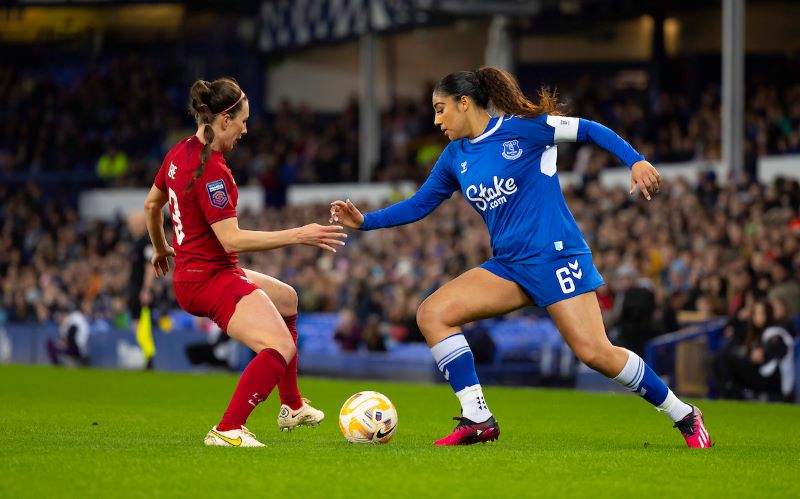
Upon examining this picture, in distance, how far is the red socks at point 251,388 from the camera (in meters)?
7.58

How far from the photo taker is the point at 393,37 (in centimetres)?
3766

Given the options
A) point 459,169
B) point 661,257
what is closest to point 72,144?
point 661,257

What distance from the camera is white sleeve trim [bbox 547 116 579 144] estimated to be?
7.98 metres

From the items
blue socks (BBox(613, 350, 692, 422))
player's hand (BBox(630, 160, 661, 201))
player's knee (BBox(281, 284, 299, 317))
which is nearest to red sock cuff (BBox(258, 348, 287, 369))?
player's knee (BBox(281, 284, 299, 317))

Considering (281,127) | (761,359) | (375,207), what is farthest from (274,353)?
(281,127)

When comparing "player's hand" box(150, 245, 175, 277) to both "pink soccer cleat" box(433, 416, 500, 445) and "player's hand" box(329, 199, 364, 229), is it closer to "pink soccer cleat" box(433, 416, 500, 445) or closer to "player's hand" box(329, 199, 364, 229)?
"player's hand" box(329, 199, 364, 229)

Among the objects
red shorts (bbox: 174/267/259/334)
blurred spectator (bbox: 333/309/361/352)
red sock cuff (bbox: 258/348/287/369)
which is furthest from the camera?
blurred spectator (bbox: 333/309/361/352)

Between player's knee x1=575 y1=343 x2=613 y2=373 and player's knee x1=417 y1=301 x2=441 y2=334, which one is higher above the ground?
player's knee x1=417 y1=301 x2=441 y2=334

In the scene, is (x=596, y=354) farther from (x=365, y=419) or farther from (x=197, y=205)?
(x=197, y=205)

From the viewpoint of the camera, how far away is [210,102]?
783cm

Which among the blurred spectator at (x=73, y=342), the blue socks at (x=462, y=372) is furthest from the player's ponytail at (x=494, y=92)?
the blurred spectator at (x=73, y=342)

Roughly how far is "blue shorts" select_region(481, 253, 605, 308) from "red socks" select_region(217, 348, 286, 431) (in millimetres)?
1513

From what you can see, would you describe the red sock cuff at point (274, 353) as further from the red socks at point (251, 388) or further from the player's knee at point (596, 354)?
the player's knee at point (596, 354)

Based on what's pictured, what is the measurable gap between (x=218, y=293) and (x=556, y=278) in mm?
1924
